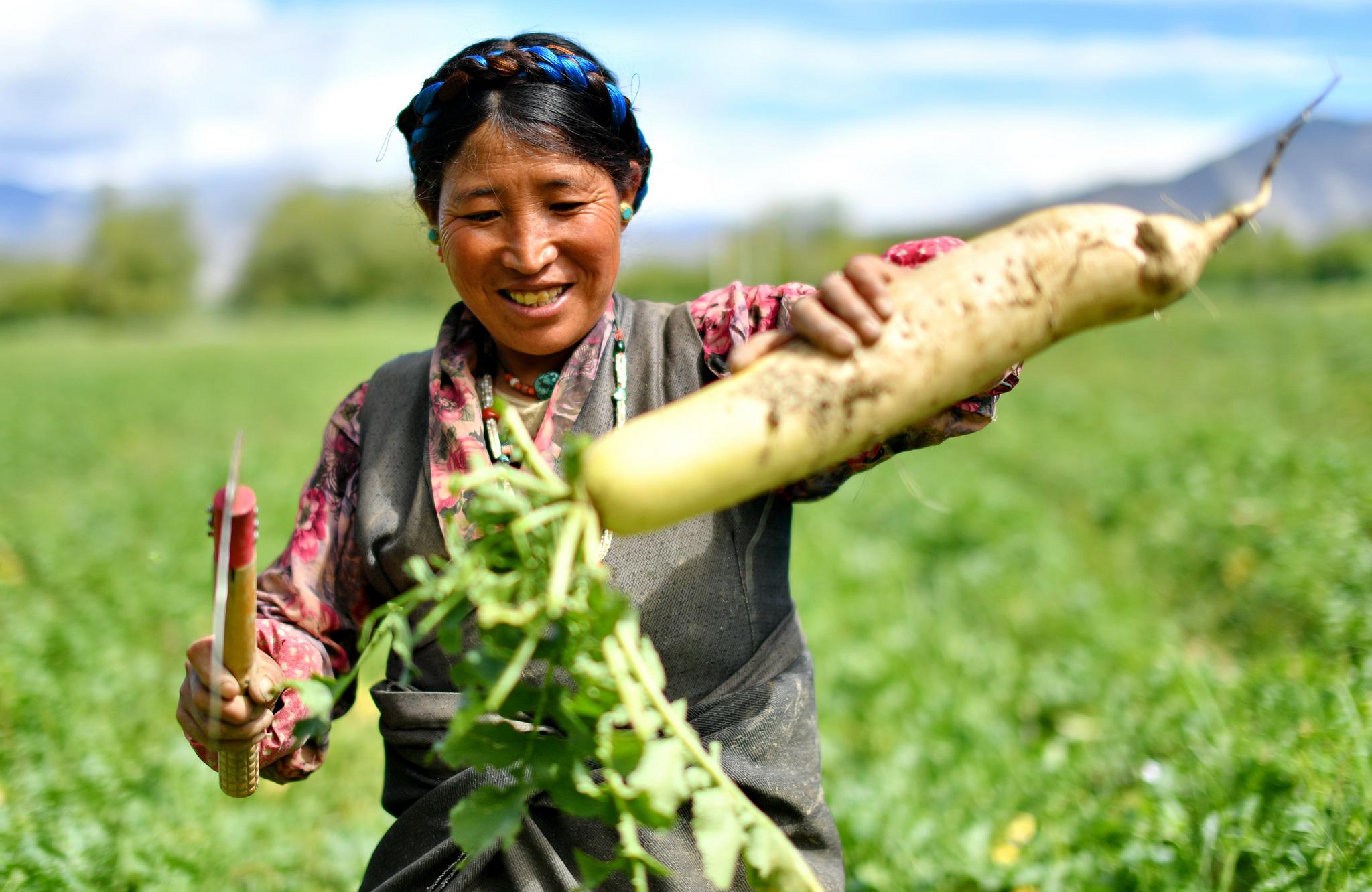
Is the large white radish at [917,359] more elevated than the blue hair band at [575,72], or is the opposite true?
the blue hair band at [575,72]

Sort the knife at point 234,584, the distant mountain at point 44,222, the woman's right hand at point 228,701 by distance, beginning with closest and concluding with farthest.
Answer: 1. the knife at point 234,584
2. the woman's right hand at point 228,701
3. the distant mountain at point 44,222

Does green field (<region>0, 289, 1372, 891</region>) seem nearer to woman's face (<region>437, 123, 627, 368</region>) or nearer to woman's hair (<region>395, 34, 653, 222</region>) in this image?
woman's face (<region>437, 123, 627, 368</region>)

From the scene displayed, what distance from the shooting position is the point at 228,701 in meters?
1.65

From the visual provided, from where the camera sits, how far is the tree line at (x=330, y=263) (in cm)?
5302

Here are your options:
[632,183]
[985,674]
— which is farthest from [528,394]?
[985,674]

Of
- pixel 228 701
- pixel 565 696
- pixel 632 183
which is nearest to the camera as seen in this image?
pixel 565 696

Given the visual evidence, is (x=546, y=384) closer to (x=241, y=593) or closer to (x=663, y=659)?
(x=663, y=659)

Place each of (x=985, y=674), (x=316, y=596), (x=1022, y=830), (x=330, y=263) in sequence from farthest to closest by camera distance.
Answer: (x=330, y=263) → (x=985, y=674) → (x=1022, y=830) → (x=316, y=596)

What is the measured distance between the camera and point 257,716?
171 centimetres

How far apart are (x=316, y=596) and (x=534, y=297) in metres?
0.66

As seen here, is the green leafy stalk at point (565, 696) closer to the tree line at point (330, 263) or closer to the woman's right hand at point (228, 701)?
the woman's right hand at point (228, 701)

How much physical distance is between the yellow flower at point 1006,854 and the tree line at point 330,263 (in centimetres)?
4542

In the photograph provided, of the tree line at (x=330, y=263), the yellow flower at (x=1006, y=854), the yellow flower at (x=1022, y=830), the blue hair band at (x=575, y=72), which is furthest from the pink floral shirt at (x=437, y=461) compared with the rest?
the tree line at (x=330, y=263)

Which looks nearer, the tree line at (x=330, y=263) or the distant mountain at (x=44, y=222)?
the tree line at (x=330, y=263)
